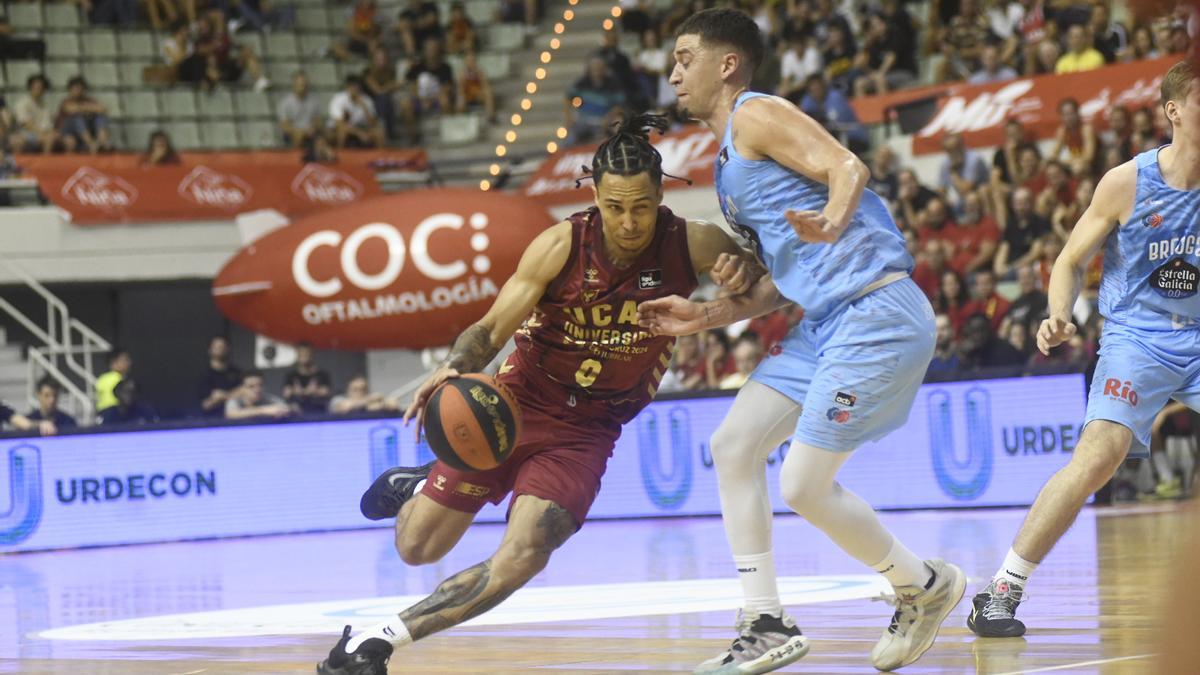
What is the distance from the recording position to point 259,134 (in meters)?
19.8

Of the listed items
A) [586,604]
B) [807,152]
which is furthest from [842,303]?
[586,604]

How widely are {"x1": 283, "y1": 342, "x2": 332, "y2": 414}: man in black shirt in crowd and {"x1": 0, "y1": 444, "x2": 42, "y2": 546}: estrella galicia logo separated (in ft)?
9.16

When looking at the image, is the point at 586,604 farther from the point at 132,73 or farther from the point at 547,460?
the point at 132,73

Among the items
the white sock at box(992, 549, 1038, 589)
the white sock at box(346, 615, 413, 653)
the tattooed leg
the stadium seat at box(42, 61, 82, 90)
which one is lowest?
the white sock at box(992, 549, 1038, 589)

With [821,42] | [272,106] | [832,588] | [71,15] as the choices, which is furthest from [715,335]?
[71,15]

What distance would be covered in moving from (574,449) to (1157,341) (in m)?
2.00

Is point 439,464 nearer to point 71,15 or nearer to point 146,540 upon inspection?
point 146,540

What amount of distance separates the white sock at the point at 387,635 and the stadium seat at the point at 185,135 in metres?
15.4

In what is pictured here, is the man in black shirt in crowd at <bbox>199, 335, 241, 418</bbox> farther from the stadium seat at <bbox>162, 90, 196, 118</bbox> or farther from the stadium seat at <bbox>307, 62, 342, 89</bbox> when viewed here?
the stadium seat at <bbox>307, 62, 342, 89</bbox>

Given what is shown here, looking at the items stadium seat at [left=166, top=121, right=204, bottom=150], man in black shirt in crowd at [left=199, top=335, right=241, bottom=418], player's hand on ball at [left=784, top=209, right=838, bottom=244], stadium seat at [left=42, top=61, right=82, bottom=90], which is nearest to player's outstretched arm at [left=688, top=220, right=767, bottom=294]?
player's hand on ball at [left=784, top=209, right=838, bottom=244]

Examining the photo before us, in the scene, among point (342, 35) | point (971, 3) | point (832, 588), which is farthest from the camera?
point (342, 35)

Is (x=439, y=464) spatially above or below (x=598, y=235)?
below

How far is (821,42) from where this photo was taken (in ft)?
57.0

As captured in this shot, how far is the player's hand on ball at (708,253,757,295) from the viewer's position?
4.99 meters
